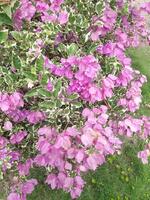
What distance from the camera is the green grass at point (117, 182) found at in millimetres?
4461

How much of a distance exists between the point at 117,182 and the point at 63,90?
7.26 ft

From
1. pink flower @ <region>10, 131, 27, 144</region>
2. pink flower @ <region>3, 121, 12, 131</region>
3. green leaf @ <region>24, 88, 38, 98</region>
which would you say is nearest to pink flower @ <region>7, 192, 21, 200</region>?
pink flower @ <region>10, 131, 27, 144</region>

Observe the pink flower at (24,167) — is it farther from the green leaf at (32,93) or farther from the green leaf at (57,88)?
the green leaf at (57,88)

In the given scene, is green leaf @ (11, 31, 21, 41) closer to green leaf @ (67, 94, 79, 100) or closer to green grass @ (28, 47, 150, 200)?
green leaf @ (67, 94, 79, 100)

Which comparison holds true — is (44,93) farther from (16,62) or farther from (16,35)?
(16,35)

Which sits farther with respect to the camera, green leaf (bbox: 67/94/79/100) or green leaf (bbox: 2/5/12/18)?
green leaf (bbox: 2/5/12/18)

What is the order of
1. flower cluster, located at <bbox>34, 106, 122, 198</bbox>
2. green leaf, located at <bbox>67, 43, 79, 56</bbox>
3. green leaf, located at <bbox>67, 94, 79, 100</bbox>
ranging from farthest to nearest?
green leaf, located at <bbox>67, 43, 79, 56</bbox> → green leaf, located at <bbox>67, 94, 79, 100</bbox> → flower cluster, located at <bbox>34, 106, 122, 198</bbox>

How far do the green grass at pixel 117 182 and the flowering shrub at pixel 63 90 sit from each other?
1.09 metres

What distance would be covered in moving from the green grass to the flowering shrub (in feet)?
3.57

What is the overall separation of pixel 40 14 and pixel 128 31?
2.87 feet

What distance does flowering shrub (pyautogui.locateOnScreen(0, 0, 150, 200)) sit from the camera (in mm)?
2691

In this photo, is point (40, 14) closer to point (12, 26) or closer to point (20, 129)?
point (12, 26)

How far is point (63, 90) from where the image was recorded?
2797mm

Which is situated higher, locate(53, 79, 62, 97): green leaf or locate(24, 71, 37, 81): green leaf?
locate(53, 79, 62, 97): green leaf
